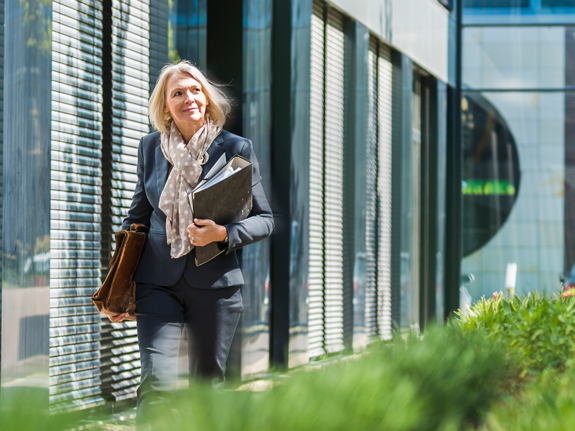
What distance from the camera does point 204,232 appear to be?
8.91ft

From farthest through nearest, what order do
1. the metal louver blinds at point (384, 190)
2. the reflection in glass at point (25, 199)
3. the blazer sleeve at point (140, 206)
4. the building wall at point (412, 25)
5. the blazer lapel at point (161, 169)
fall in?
the metal louver blinds at point (384, 190) < the building wall at point (412, 25) < the reflection in glass at point (25, 199) < the blazer sleeve at point (140, 206) < the blazer lapel at point (161, 169)

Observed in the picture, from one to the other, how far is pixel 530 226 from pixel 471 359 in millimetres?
9530

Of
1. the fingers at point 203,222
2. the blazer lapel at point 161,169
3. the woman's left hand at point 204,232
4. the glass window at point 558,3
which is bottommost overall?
the woman's left hand at point 204,232

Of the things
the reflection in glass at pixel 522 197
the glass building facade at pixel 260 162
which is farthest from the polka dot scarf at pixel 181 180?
the reflection in glass at pixel 522 197

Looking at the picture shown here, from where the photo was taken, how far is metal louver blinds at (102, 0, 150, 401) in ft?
16.0

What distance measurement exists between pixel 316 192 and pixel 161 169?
4893mm

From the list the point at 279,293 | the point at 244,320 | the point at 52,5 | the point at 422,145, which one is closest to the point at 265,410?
the point at 52,5

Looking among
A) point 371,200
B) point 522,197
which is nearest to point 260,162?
point 371,200

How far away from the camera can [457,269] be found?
11.7 meters

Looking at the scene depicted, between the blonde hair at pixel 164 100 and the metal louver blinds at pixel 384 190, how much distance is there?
6389mm

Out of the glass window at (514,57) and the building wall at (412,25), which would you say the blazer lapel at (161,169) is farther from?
the glass window at (514,57)

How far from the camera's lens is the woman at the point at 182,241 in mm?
2762

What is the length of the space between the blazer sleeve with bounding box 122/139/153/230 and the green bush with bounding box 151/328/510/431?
107 centimetres

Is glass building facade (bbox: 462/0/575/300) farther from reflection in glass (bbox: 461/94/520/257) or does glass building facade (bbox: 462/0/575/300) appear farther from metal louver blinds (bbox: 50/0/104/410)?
metal louver blinds (bbox: 50/0/104/410)
